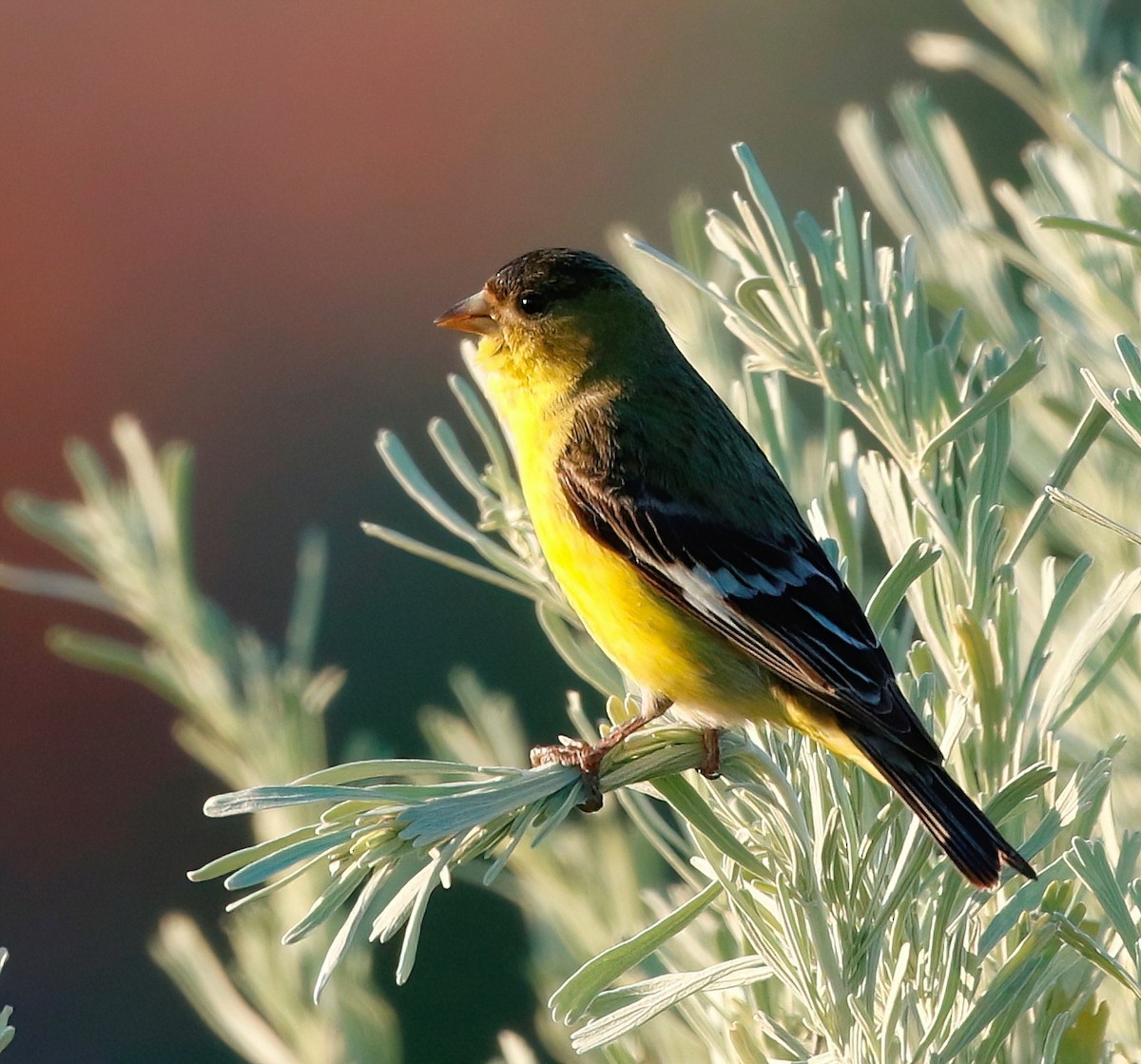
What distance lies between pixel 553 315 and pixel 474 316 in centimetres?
12

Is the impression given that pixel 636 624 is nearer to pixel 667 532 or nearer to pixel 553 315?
pixel 667 532

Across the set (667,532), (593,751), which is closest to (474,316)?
(667,532)

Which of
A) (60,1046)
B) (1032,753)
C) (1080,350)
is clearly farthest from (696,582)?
(60,1046)

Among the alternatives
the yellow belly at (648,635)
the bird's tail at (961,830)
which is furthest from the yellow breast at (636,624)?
the bird's tail at (961,830)

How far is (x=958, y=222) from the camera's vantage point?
4.14 ft

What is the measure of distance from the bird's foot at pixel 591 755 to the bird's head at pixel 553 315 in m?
0.92

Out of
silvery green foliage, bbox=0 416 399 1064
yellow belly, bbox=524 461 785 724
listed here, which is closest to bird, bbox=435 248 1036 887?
yellow belly, bbox=524 461 785 724

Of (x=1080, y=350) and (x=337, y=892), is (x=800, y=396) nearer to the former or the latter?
(x=1080, y=350)

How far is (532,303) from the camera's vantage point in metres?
2.37

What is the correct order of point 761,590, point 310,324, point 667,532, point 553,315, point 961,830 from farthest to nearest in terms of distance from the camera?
point 310,324 → point 553,315 → point 667,532 → point 761,590 → point 961,830

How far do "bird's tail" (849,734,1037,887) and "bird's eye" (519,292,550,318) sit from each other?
4.75 feet

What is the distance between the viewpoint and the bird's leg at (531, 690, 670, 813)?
2.95 ft

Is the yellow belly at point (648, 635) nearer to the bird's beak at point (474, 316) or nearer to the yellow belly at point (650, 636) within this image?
the yellow belly at point (650, 636)

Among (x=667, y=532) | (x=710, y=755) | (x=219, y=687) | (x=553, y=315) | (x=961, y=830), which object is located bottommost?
(x=961, y=830)
